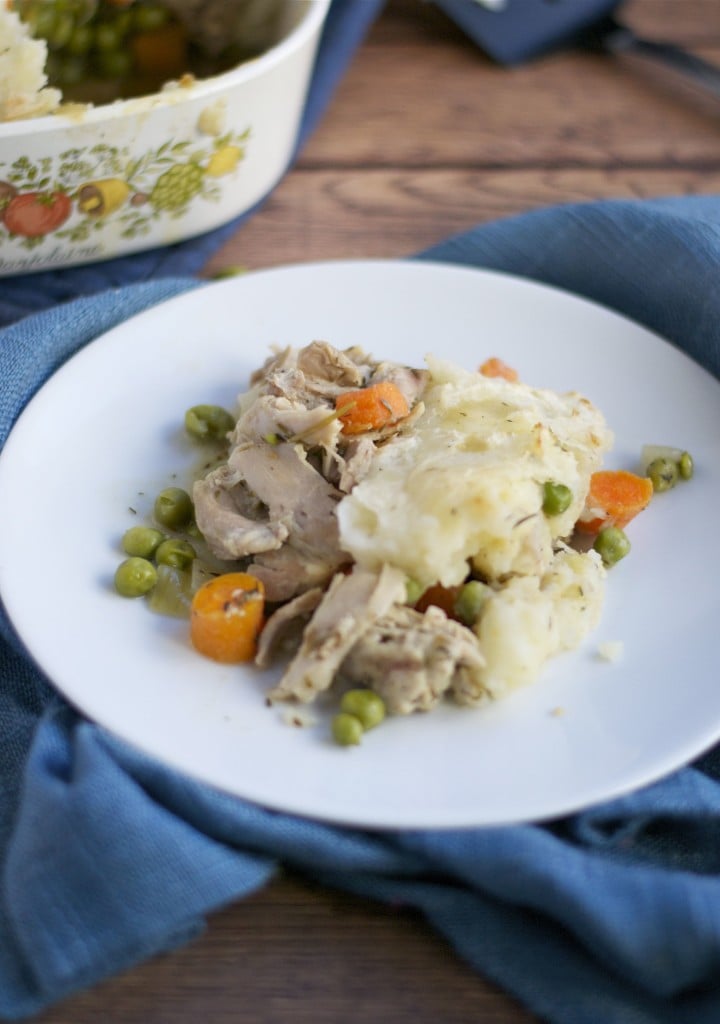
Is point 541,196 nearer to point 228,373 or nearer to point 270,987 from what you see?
point 228,373

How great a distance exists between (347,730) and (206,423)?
139 cm

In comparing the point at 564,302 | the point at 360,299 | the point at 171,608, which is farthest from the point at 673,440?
the point at 171,608

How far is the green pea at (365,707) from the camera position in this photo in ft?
10.1

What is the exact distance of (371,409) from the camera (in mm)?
3672

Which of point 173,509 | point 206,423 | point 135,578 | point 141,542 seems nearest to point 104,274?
point 206,423

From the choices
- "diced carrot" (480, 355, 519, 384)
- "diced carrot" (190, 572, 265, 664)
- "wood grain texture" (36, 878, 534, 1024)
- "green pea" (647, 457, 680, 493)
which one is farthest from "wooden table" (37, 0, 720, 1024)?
"wood grain texture" (36, 878, 534, 1024)

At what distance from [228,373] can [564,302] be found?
51.6 inches

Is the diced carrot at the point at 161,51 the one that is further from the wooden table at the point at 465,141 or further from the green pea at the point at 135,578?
the green pea at the point at 135,578

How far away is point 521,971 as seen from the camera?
2844 millimetres

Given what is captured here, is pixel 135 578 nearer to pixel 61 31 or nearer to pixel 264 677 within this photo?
pixel 264 677

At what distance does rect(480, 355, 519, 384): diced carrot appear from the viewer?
4.16m

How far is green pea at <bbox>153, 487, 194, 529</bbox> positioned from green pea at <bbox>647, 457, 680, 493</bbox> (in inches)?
60.0

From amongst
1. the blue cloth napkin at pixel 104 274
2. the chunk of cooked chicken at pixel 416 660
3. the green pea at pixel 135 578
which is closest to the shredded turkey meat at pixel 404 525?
the chunk of cooked chicken at pixel 416 660

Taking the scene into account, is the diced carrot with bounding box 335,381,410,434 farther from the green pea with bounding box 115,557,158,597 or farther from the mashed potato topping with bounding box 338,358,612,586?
the green pea with bounding box 115,557,158,597
